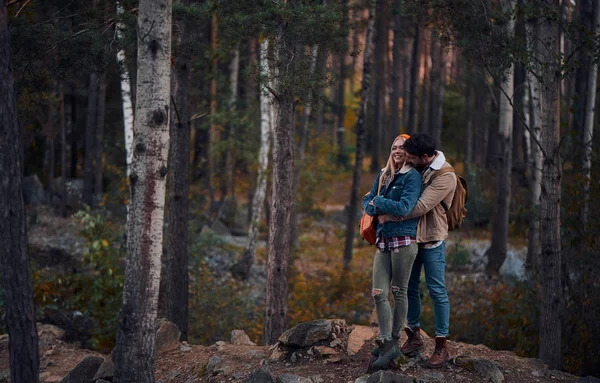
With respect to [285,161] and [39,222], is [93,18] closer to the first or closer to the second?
[285,161]

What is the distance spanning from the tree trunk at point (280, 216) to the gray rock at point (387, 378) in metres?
2.98

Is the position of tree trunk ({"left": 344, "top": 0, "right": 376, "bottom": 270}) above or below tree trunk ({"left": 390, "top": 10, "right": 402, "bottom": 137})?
below

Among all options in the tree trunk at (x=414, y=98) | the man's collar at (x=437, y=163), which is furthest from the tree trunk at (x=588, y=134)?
the tree trunk at (x=414, y=98)

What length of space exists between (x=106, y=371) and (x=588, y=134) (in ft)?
28.3

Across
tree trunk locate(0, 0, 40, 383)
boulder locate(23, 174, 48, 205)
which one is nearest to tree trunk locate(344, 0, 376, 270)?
tree trunk locate(0, 0, 40, 383)

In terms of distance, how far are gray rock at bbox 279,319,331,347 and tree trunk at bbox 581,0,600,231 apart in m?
4.43

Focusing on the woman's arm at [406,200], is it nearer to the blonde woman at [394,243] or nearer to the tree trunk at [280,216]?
the blonde woman at [394,243]

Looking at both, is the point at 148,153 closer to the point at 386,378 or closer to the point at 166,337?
the point at 386,378

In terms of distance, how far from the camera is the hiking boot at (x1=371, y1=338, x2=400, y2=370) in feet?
20.5

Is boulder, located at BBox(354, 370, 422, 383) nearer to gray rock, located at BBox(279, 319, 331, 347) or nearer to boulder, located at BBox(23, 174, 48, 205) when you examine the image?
gray rock, located at BBox(279, 319, 331, 347)

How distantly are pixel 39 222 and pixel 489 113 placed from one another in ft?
59.8

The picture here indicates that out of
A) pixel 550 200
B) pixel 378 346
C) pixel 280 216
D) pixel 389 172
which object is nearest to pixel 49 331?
pixel 280 216

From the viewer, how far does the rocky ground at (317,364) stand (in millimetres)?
6414

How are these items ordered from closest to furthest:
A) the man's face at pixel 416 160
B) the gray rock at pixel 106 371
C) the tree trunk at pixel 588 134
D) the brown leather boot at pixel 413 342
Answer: the man's face at pixel 416 160 → the brown leather boot at pixel 413 342 → the gray rock at pixel 106 371 → the tree trunk at pixel 588 134
